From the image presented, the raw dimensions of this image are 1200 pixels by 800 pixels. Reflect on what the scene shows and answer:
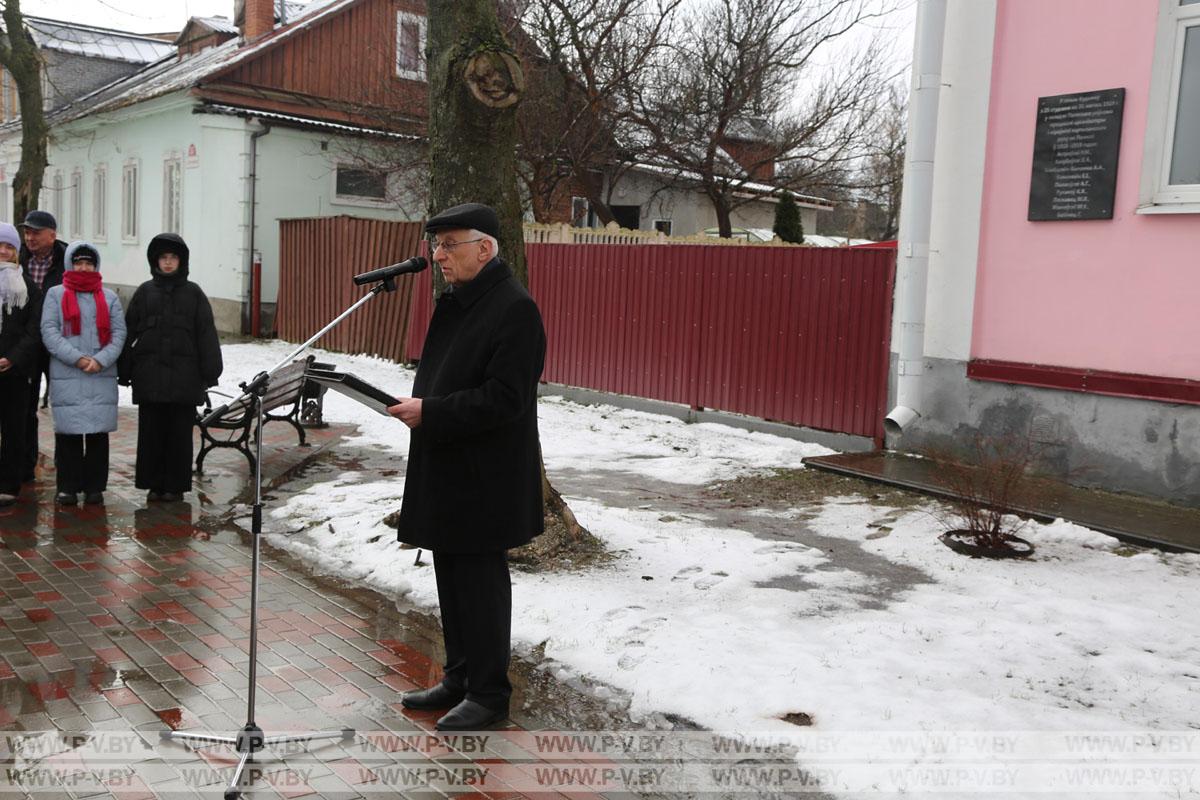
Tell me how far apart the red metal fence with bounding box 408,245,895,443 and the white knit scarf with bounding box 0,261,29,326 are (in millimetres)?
6188

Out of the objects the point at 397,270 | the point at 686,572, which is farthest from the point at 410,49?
A: the point at 397,270

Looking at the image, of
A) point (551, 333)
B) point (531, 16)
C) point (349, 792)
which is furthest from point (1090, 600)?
point (531, 16)

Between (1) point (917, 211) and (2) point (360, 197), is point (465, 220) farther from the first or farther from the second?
(2) point (360, 197)

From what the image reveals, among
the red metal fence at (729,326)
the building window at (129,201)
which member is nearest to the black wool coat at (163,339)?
the red metal fence at (729,326)

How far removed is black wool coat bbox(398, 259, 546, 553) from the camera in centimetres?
374

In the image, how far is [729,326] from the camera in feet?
35.1

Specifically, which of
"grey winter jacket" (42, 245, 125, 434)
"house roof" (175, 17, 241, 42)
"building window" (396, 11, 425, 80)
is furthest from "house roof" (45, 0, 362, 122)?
"grey winter jacket" (42, 245, 125, 434)

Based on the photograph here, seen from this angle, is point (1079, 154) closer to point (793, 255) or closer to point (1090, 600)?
point (793, 255)

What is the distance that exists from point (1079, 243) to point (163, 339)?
643 cm

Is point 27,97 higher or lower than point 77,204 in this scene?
higher

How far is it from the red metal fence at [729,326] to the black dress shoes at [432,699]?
5.97m

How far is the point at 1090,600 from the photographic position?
5344mm

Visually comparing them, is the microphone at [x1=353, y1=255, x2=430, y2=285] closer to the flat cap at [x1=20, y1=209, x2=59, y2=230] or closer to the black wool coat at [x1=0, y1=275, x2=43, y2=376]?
the black wool coat at [x1=0, y1=275, x2=43, y2=376]

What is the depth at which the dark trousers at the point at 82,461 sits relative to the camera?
23.6 feet
